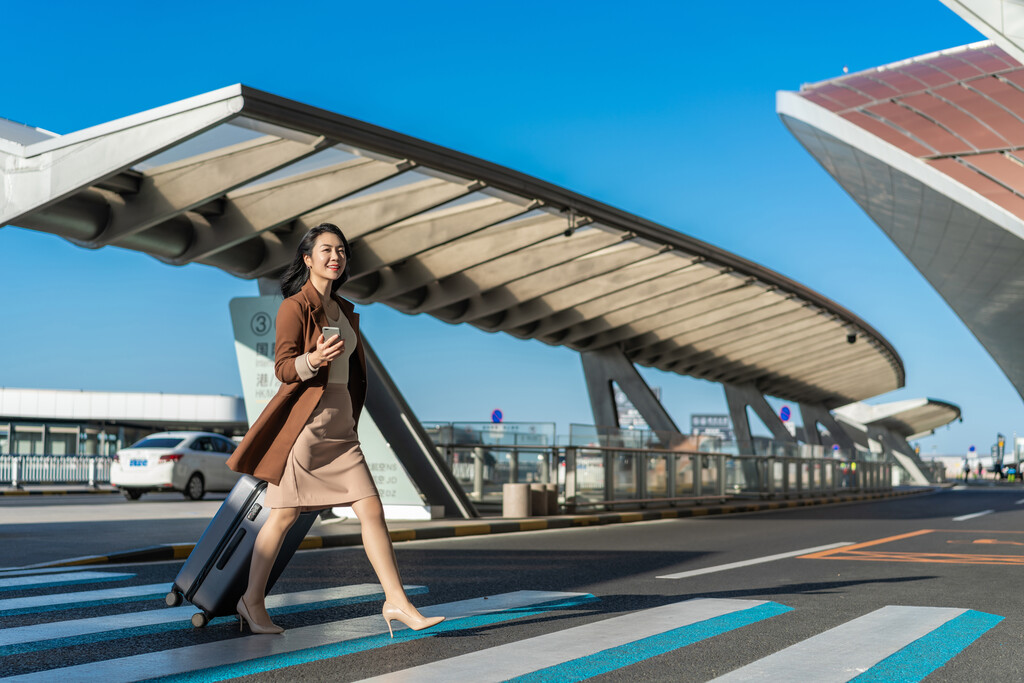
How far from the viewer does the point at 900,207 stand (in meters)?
40.2

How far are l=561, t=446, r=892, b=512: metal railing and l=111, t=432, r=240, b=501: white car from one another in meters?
8.56


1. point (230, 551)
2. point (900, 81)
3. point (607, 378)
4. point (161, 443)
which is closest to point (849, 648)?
point (230, 551)

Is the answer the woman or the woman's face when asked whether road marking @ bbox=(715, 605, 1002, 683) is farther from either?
the woman's face

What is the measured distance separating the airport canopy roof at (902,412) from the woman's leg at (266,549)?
3125 inches

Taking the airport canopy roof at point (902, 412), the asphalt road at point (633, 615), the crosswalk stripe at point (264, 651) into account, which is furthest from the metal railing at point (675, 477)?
the airport canopy roof at point (902, 412)

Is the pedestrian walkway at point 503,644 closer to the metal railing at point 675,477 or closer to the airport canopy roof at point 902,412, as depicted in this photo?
the metal railing at point 675,477

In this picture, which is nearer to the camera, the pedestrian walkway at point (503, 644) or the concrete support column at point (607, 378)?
the pedestrian walkway at point (503, 644)

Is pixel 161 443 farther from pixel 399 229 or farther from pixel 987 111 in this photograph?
pixel 987 111

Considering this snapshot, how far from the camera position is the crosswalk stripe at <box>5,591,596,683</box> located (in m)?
4.31

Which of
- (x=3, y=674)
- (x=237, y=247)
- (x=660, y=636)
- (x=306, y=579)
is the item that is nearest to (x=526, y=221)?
(x=237, y=247)

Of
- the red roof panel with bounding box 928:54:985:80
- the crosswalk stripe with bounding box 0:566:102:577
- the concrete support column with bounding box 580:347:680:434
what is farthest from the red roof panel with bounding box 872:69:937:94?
the crosswalk stripe with bounding box 0:566:102:577

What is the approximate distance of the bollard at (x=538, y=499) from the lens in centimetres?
1792

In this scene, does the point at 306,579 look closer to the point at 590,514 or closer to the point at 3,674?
the point at 3,674

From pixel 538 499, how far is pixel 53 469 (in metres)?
19.0
